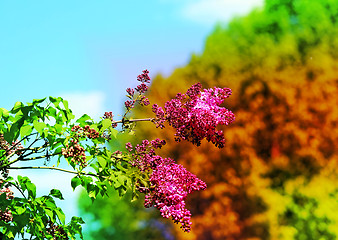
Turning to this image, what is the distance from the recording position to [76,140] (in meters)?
3.79

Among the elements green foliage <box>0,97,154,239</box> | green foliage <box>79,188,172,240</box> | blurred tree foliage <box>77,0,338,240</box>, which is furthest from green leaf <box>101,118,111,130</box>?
blurred tree foliage <box>77,0,338,240</box>

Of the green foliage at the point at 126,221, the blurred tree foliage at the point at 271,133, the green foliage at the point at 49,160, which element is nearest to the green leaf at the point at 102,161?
the green foliage at the point at 49,160

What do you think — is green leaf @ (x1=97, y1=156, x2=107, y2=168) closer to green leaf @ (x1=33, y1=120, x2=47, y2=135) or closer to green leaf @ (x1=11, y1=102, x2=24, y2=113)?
green leaf @ (x1=33, y1=120, x2=47, y2=135)

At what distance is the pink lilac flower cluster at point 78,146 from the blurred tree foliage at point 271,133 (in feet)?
24.9

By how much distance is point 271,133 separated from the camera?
11609 millimetres

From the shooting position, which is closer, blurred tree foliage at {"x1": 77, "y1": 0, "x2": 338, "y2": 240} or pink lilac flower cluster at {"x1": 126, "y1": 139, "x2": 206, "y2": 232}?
pink lilac flower cluster at {"x1": 126, "y1": 139, "x2": 206, "y2": 232}

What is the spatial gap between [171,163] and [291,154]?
7451 mm

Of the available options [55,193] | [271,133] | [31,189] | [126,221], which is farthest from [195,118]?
[271,133]

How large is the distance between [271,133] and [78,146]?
840 centimetres

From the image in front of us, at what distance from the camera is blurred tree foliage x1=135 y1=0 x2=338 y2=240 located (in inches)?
433

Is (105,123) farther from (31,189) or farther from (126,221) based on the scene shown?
(126,221)

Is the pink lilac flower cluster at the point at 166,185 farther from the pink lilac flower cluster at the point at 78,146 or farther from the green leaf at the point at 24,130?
the green leaf at the point at 24,130

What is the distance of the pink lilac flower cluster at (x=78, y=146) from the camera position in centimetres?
373

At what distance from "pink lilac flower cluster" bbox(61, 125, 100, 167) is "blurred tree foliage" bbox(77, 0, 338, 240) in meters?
7.54
